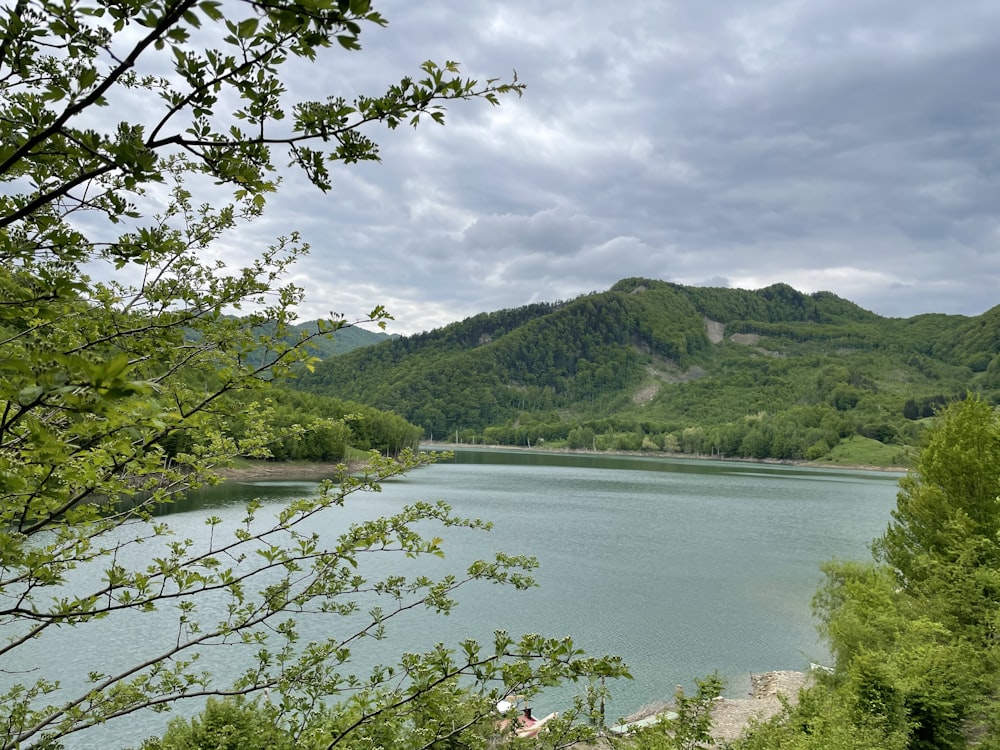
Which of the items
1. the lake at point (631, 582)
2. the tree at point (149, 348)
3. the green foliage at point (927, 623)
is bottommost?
the lake at point (631, 582)

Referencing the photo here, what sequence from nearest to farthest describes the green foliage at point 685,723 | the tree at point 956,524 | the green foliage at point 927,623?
the green foliage at point 685,723 → the green foliage at point 927,623 → the tree at point 956,524

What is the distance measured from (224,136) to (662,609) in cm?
3131

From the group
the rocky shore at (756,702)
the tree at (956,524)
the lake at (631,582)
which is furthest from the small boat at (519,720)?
the tree at (956,524)

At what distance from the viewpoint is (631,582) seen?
34.4m

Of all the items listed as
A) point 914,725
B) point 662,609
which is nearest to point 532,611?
point 662,609

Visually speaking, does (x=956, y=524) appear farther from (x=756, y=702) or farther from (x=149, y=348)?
(x=149, y=348)

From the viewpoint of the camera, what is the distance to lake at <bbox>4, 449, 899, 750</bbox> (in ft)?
69.5

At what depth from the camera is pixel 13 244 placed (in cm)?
228

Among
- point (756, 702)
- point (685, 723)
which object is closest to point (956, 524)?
point (756, 702)

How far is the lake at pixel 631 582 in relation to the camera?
2119 centimetres

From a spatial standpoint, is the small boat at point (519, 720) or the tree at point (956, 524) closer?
the small boat at point (519, 720)

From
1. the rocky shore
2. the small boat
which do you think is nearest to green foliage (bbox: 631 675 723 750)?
the small boat

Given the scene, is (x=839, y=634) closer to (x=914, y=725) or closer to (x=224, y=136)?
(x=914, y=725)

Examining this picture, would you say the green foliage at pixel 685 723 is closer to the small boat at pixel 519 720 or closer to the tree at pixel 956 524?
the small boat at pixel 519 720
